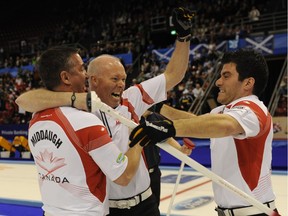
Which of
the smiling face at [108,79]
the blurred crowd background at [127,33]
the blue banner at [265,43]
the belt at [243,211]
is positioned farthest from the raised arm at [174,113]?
the blue banner at [265,43]

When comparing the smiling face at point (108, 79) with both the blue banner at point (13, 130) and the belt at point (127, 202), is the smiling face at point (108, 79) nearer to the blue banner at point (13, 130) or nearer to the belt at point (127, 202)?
the belt at point (127, 202)

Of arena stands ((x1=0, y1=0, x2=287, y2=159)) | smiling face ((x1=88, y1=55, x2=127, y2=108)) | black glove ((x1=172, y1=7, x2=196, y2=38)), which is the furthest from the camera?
arena stands ((x1=0, y1=0, x2=287, y2=159))

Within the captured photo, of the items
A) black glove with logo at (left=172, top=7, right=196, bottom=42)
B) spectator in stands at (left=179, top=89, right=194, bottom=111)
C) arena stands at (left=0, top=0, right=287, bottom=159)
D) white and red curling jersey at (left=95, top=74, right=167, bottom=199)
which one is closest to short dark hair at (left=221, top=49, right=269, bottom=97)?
black glove with logo at (left=172, top=7, right=196, bottom=42)

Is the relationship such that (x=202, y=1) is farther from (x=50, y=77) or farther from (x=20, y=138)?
(x=50, y=77)

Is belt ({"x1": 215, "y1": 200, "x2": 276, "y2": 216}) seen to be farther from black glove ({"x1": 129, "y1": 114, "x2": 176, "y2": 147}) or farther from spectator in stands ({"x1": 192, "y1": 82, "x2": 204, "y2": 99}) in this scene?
spectator in stands ({"x1": 192, "y1": 82, "x2": 204, "y2": 99})

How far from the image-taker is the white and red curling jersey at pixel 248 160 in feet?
7.36

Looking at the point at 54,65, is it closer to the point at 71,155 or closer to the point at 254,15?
the point at 71,155

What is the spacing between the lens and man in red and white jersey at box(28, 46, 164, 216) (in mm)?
2004

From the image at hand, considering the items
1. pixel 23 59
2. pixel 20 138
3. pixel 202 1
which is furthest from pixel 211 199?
pixel 23 59

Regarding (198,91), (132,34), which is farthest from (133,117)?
(132,34)

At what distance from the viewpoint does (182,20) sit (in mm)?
2568

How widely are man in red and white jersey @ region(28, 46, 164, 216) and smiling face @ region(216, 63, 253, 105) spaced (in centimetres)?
72

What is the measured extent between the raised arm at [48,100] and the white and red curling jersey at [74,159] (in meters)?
0.04

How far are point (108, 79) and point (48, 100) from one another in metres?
0.62
